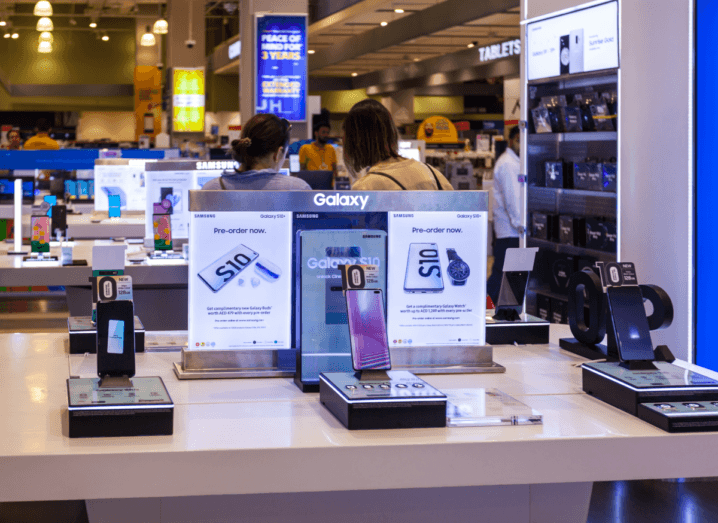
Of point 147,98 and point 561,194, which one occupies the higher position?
point 147,98

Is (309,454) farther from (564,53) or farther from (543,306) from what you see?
(543,306)

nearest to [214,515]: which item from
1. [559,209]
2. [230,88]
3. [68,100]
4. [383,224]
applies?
[383,224]

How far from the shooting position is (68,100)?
102 ft

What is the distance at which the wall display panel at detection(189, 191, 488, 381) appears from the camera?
190 cm

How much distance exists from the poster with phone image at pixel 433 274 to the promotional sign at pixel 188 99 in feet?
58.7

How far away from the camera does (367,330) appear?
1736 mm

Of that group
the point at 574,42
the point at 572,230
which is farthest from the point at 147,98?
the point at 574,42

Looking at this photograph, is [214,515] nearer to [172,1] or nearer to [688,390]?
[688,390]

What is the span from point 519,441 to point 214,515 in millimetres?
724

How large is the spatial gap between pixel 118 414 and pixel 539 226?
5.13 meters

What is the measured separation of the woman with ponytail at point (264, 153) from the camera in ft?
12.7

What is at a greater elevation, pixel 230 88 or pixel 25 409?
pixel 230 88

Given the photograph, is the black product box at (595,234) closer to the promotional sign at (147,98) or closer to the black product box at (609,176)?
the black product box at (609,176)

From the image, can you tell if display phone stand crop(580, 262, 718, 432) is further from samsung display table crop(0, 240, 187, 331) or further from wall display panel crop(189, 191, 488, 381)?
samsung display table crop(0, 240, 187, 331)
